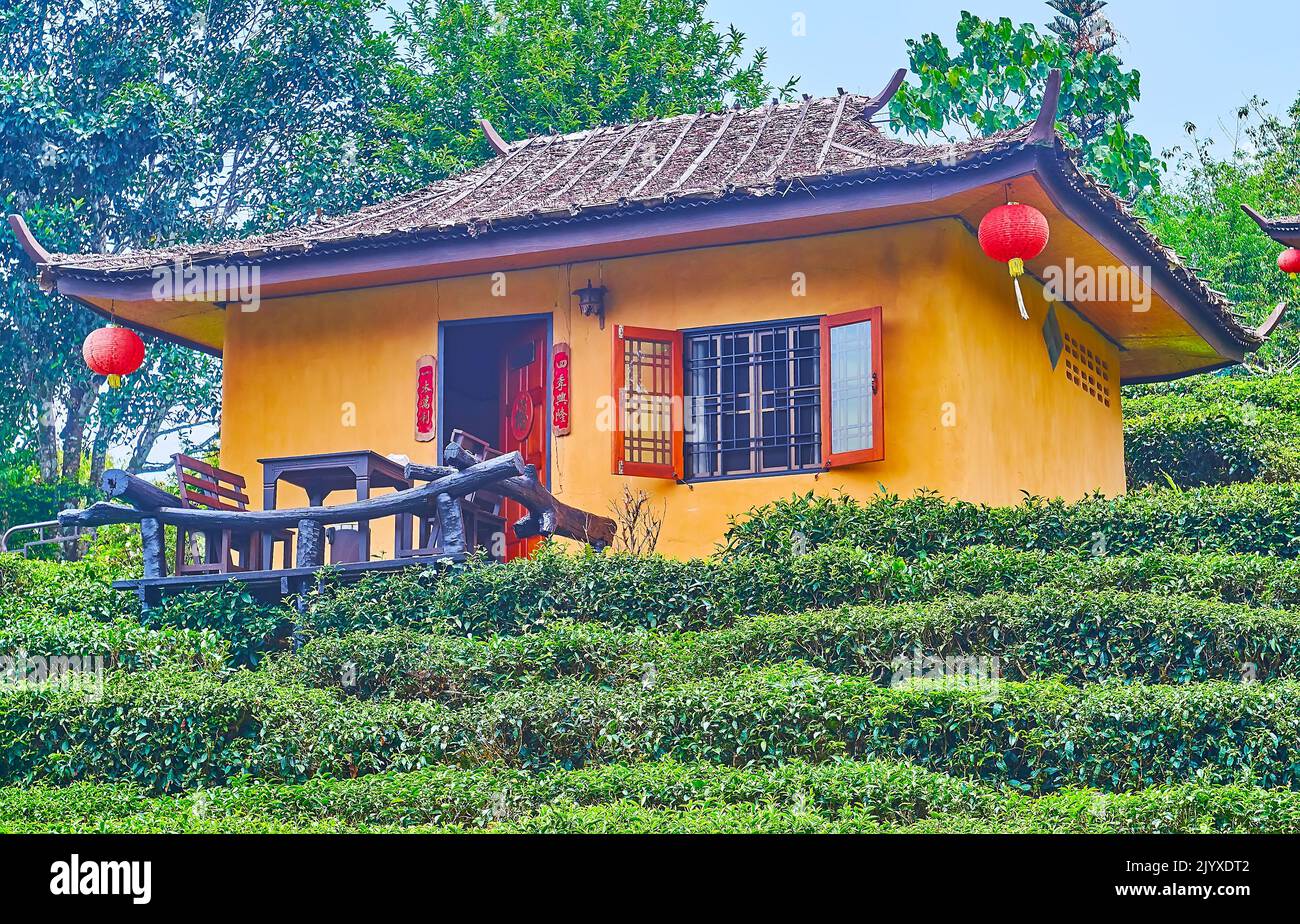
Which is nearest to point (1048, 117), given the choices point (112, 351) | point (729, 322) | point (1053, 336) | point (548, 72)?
point (729, 322)

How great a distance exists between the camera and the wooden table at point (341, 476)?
11.4 meters

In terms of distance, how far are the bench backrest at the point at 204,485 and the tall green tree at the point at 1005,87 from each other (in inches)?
446

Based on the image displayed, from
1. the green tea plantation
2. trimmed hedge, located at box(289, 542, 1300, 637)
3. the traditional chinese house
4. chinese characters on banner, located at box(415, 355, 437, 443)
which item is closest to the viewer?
the green tea plantation

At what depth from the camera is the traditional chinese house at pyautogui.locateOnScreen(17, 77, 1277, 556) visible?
12133 mm

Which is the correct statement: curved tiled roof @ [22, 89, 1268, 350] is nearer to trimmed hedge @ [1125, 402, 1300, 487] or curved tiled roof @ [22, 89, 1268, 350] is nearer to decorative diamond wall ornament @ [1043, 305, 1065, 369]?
trimmed hedge @ [1125, 402, 1300, 487]

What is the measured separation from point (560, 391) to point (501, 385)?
1701mm

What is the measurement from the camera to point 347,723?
8.63 meters

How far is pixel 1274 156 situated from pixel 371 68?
1525 cm

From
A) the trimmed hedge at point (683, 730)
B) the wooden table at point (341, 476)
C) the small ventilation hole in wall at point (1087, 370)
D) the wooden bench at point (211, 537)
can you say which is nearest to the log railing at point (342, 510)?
the wooden bench at point (211, 537)

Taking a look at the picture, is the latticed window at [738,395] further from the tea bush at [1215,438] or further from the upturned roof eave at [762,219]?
the tea bush at [1215,438]

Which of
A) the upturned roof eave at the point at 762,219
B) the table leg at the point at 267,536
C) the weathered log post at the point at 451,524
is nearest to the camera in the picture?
the weathered log post at the point at 451,524

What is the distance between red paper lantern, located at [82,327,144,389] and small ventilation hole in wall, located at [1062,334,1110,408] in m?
7.59

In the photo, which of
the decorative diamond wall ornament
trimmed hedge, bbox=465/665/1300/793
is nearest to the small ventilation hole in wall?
the decorative diamond wall ornament

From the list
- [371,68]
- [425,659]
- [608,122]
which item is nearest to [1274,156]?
[608,122]
